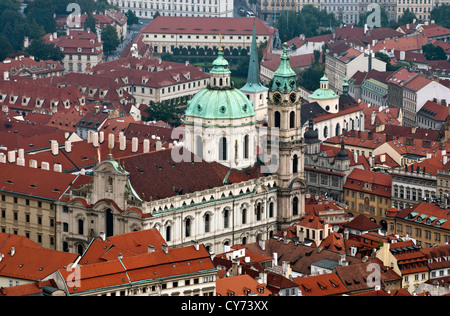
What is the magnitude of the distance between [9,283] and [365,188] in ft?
165

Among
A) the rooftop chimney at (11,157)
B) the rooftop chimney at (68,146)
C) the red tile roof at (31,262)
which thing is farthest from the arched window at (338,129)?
the red tile roof at (31,262)

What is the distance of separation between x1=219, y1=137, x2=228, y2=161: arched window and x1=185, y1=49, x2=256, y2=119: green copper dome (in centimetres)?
230

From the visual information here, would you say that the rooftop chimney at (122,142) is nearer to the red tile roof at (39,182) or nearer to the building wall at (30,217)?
the red tile roof at (39,182)

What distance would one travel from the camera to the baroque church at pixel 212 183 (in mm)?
85688

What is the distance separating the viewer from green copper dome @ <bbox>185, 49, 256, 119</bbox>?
96688mm

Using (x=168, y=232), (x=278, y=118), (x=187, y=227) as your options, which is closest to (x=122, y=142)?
(x=278, y=118)

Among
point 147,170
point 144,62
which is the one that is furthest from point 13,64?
point 147,170

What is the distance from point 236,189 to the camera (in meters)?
94.2

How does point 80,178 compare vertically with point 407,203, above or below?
above

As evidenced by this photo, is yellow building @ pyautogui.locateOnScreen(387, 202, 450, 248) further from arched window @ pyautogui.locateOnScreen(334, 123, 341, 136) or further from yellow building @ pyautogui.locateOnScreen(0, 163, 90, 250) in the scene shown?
arched window @ pyautogui.locateOnScreen(334, 123, 341, 136)

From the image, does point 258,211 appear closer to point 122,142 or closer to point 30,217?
point 122,142

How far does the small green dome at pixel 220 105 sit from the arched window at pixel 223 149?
230 centimetres

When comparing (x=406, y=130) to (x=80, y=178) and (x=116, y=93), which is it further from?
(x=80, y=178)

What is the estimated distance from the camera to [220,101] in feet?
318
